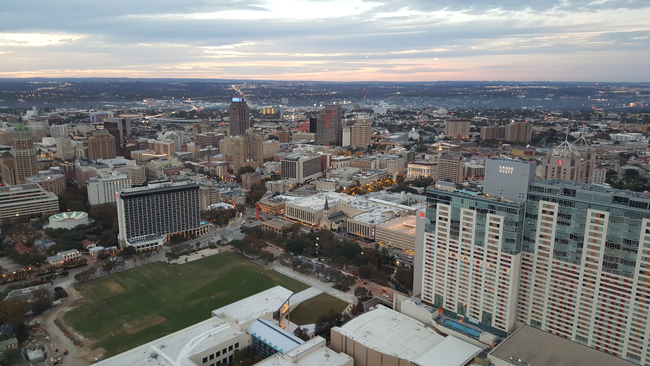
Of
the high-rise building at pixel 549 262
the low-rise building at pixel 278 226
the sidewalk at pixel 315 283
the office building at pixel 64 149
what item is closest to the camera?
the high-rise building at pixel 549 262

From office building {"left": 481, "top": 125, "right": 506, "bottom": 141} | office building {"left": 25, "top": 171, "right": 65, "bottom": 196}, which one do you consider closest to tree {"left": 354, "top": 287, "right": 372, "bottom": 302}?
office building {"left": 25, "top": 171, "right": 65, "bottom": 196}

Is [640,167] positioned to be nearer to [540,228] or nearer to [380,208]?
[380,208]

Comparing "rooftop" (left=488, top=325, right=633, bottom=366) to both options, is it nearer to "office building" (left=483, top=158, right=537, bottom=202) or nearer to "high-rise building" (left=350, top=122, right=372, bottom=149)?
"office building" (left=483, top=158, right=537, bottom=202)

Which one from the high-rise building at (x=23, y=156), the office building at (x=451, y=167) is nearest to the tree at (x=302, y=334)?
the office building at (x=451, y=167)

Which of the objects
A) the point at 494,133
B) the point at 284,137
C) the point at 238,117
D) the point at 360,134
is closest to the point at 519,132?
the point at 494,133

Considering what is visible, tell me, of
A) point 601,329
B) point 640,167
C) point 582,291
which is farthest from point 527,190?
point 640,167

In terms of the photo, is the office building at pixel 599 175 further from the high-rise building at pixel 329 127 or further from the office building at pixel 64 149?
the office building at pixel 64 149

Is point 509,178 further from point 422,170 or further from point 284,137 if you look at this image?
point 284,137
